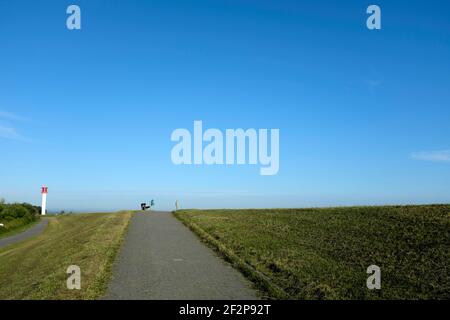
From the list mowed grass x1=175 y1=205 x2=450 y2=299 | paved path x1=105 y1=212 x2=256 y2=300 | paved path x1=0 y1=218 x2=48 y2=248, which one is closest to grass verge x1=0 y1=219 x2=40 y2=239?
paved path x1=0 y1=218 x2=48 y2=248

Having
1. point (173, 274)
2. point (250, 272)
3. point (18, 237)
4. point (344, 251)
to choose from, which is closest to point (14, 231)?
point (18, 237)

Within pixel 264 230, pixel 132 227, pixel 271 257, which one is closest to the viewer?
pixel 271 257

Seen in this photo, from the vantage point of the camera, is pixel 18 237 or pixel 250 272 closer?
pixel 250 272

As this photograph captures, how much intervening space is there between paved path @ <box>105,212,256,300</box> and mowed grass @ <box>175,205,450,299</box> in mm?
659

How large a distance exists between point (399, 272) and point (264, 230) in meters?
10.4

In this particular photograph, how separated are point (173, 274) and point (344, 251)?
6.41 m

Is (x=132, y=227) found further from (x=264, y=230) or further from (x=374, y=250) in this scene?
(x=374, y=250)

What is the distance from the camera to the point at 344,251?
15.3 meters

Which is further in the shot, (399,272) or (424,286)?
(399,272)

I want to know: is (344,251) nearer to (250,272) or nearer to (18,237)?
(250,272)

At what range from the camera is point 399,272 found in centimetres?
1198
